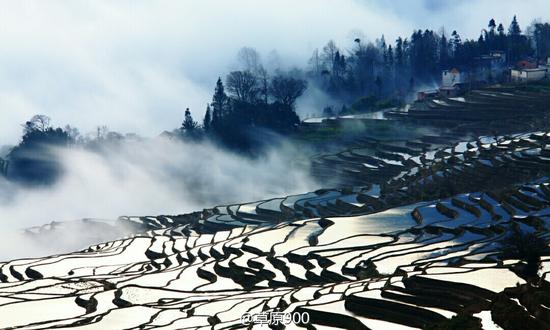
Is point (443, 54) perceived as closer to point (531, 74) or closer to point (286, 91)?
point (531, 74)

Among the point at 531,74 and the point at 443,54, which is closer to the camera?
the point at 531,74

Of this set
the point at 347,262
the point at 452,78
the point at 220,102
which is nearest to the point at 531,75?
the point at 452,78

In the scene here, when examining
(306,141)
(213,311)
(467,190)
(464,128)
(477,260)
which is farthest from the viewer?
(306,141)

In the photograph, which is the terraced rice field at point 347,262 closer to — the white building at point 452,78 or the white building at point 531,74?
the white building at point 531,74

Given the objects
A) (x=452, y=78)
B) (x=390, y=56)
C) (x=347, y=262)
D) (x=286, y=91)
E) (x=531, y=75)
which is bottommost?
(x=347, y=262)

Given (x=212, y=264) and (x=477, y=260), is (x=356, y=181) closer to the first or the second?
(x=212, y=264)

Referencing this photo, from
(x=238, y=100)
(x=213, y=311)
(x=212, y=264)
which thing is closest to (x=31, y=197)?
(x=238, y=100)

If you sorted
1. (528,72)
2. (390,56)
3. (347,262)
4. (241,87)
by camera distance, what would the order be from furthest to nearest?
(390,56) < (241,87) < (528,72) < (347,262)

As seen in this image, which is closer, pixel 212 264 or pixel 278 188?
pixel 212 264
